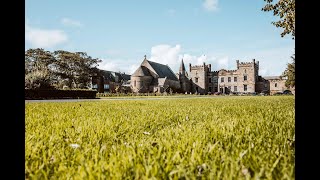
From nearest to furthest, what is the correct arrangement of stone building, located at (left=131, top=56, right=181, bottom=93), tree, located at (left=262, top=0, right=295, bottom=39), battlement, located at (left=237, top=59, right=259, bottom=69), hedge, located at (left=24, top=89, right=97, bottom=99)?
tree, located at (left=262, top=0, right=295, bottom=39)
hedge, located at (left=24, top=89, right=97, bottom=99)
stone building, located at (left=131, top=56, right=181, bottom=93)
battlement, located at (left=237, top=59, right=259, bottom=69)

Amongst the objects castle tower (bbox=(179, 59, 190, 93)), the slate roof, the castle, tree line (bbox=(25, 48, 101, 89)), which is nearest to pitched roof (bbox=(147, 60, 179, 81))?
the castle

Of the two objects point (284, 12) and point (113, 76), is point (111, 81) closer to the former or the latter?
point (113, 76)

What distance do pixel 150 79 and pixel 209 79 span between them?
29.4 m

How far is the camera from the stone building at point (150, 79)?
234 feet

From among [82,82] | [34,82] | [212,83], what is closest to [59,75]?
[82,82]

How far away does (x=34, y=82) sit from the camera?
29859 millimetres

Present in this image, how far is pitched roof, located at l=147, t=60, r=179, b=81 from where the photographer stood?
7831cm

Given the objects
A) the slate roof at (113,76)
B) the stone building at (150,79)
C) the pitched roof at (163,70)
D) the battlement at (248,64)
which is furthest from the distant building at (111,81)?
the battlement at (248,64)

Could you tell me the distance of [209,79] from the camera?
94812mm

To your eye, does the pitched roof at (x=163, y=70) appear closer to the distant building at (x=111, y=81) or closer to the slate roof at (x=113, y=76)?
the distant building at (x=111, y=81)

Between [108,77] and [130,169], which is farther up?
[108,77]

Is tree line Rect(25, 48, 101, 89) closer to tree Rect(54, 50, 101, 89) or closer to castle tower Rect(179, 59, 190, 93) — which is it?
tree Rect(54, 50, 101, 89)
